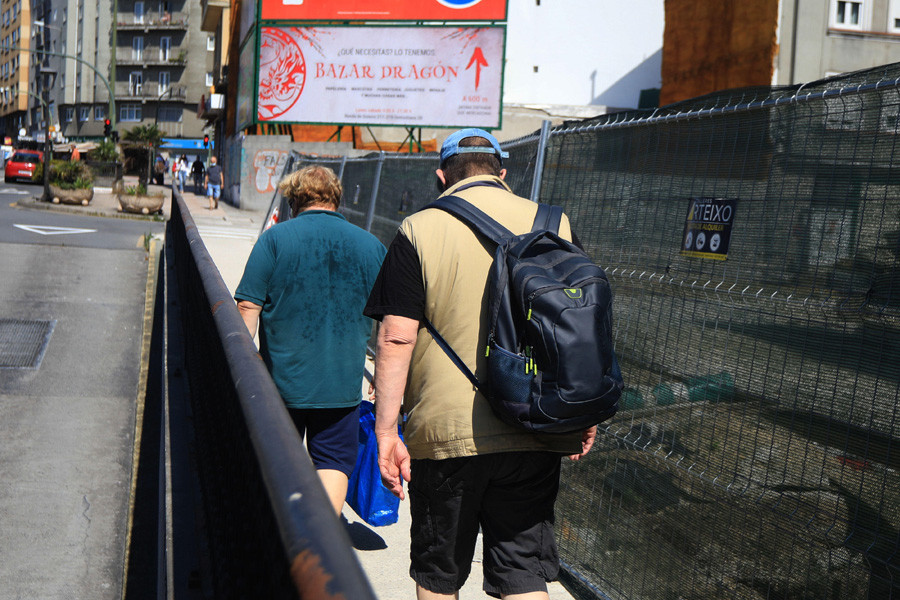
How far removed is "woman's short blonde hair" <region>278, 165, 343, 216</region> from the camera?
4023 mm

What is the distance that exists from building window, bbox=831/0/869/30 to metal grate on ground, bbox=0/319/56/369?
66.8 ft

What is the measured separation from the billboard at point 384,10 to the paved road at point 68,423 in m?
15.8

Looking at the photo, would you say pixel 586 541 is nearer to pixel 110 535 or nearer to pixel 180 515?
pixel 180 515

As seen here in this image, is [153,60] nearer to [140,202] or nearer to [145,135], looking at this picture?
[145,135]

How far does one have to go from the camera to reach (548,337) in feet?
7.89

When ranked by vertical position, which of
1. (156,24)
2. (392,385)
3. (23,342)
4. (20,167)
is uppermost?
(156,24)

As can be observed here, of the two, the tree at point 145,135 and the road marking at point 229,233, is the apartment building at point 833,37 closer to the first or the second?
the road marking at point 229,233

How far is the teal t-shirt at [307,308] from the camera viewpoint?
3.84 metres

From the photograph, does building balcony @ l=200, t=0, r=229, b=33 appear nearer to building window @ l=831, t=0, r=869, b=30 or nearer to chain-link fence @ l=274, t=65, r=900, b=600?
building window @ l=831, t=0, r=869, b=30

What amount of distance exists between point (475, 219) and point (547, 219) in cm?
24

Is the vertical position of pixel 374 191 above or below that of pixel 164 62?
below

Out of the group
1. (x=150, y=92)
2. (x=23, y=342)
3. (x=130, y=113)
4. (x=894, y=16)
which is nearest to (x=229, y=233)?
(x=23, y=342)

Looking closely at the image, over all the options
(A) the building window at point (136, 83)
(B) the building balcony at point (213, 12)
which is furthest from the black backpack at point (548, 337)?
(A) the building window at point (136, 83)

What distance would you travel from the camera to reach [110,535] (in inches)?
228
